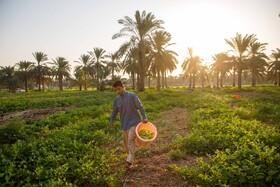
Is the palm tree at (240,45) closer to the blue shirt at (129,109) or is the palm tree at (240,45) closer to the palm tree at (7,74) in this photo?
the blue shirt at (129,109)

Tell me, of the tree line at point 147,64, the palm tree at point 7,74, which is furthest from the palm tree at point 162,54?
the palm tree at point 7,74

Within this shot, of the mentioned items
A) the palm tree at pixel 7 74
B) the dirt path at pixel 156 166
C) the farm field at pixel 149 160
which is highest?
the palm tree at pixel 7 74

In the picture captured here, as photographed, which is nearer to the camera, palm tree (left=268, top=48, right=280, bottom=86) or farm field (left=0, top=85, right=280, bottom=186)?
farm field (left=0, top=85, right=280, bottom=186)

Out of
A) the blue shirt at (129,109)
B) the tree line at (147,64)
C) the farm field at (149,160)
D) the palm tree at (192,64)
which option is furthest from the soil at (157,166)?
the palm tree at (192,64)

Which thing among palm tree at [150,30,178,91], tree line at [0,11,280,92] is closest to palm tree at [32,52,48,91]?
tree line at [0,11,280,92]

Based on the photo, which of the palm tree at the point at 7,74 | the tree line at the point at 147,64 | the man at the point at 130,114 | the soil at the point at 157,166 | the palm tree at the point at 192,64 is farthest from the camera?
the palm tree at the point at 7,74

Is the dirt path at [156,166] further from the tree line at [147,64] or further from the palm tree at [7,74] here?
the palm tree at [7,74]

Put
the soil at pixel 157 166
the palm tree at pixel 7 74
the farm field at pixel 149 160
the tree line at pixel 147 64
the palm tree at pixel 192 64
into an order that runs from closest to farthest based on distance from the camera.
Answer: the farm field at pixel 149 160 → the soil at pixel 157 166 → the tree line at pixel 147 64 → the palm tree at pixel 192 64 → the palm tree at pixel 7 74

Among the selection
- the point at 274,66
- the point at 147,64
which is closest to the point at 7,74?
the point at 147,64

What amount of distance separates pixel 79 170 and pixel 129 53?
2612 centimetres

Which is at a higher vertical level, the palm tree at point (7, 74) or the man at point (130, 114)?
the palm tree at point (7, 74)

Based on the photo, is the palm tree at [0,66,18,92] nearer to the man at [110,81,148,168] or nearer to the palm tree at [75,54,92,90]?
the palm tree at [75,54,92,90]

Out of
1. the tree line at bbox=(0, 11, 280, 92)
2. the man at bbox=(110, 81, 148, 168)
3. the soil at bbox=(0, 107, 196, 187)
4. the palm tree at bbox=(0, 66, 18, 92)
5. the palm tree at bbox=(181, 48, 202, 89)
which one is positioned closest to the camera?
the soil at bbox=(0, 107, 196, 187)

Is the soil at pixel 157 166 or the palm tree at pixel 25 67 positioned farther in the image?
the palm tree at pixel 25 67
